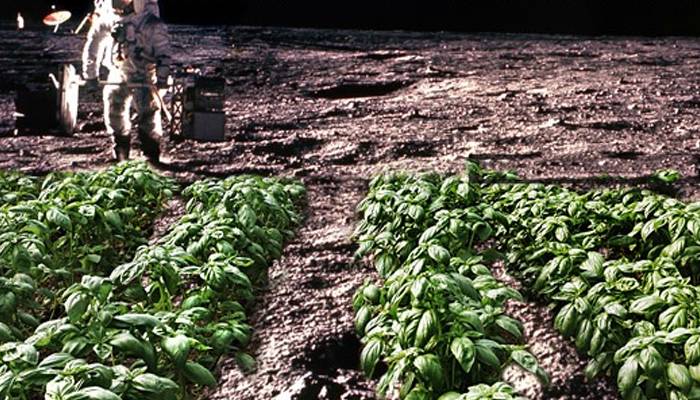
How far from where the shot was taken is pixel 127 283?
8.41ft

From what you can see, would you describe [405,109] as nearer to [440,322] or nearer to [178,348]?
[440,322]

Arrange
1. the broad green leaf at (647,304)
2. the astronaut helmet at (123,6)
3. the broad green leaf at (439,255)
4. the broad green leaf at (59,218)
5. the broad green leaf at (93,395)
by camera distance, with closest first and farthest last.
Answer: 1. the broad green leaf at (93,395)
2. the broad green leaf at (647,304)
3. the broad green leaf at (439,255)
4. the broad green leaf at (59,218)
5. the astronaut helmet at (123,6)

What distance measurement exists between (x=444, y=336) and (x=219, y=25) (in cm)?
250

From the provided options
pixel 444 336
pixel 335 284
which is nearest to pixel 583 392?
pixel 444 336

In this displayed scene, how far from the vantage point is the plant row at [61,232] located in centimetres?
257

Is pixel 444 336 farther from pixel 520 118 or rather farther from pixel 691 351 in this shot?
pixel 520 118

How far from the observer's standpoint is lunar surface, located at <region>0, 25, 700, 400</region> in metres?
4.11

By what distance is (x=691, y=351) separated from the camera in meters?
2.01

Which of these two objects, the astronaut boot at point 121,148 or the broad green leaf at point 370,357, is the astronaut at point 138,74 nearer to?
the astronaut boot at point 121,148

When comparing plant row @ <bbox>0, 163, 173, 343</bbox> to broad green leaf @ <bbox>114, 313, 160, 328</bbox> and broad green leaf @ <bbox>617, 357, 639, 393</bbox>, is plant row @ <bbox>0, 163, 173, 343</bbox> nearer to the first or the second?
broad green leaf @ <bbox>114, 313, 160, 328</bbox>

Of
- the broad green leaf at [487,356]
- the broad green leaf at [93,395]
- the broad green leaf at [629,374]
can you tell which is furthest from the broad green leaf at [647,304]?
the broad green leaf at [93,395]

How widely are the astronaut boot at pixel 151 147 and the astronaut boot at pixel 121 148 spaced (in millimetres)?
74

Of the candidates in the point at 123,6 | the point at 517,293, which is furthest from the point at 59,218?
the point at 517,293

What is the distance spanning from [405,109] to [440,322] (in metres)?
2.18
